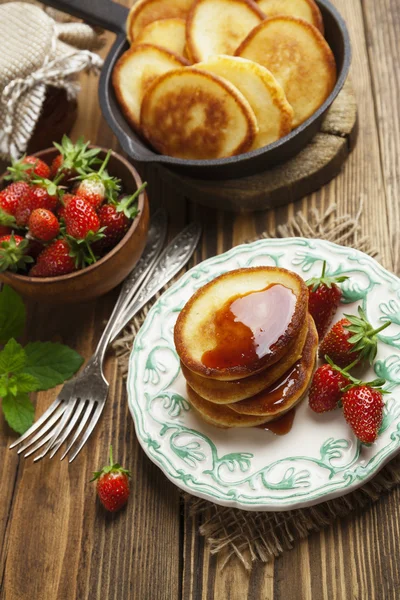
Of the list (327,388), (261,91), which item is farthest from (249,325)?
(261,91)

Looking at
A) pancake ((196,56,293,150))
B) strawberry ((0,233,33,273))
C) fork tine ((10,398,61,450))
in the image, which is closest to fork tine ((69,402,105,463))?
fork tine ((10,398,61,450))

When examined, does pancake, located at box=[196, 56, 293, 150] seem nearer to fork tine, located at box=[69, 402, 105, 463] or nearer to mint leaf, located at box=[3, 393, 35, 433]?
fork tine, located at box=[69, 402, 105, 463]

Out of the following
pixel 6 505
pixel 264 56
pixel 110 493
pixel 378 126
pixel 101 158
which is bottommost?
pixel 6 505

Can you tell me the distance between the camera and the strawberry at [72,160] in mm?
2061

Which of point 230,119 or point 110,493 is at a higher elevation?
point 230,119

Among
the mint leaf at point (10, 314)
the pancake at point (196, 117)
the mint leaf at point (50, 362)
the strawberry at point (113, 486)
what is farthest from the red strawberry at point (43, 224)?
the strawberry at point (113, 486)

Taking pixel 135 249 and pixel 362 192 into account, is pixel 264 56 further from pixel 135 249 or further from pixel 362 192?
pixel 135 249

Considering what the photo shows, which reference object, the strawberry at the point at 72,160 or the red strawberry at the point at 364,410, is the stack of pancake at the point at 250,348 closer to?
the red strawberry at the point at 364,410

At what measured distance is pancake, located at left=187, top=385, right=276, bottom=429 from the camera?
169 cm

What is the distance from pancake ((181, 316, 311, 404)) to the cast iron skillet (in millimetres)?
622

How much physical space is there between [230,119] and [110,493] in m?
1.16

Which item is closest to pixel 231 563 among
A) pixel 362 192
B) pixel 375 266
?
pixel 375 266

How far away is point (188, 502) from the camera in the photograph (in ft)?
5.77

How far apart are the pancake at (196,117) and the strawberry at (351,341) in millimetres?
684
